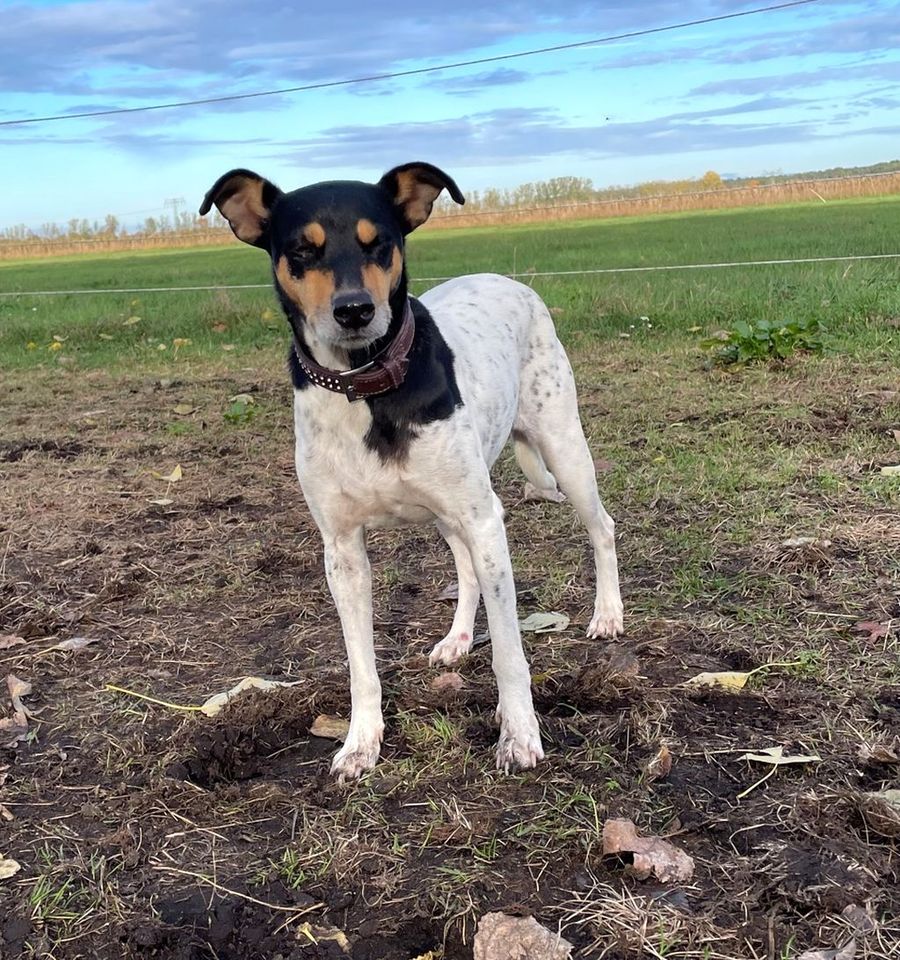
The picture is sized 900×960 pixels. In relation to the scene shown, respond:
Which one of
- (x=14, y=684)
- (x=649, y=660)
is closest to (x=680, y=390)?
(x=649, y=660)

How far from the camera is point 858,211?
28.6 m

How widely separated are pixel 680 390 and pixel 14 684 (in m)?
5.40

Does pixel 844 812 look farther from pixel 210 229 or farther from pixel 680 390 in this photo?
pixel 210 229

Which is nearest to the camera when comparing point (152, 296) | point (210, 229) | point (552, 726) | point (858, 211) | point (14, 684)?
point (552, 726)

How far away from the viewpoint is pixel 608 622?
4004mm

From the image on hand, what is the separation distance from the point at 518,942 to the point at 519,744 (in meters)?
0.85

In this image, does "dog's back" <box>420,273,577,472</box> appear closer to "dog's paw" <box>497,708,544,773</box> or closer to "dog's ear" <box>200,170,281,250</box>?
"dog's ear" <box>200,170,281,250</box>

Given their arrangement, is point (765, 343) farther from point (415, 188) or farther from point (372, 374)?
point (372, 374)

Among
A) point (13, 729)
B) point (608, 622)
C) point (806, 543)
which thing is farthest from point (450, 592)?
point (13, 729)

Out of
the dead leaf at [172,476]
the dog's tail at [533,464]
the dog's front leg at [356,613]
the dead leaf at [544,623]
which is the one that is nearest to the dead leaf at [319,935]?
the dog's front leg at [356,613]

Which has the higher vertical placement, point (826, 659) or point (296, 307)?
point (296, 307)

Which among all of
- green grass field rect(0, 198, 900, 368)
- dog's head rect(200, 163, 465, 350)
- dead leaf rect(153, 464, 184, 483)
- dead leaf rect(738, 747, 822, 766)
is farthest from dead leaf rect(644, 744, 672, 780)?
green grass field rect(0, 198, 900, 368)

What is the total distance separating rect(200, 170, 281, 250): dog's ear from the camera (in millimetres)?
3161

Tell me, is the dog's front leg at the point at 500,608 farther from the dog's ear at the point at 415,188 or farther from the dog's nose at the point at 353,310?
the dog's ear at the point at 415,188
